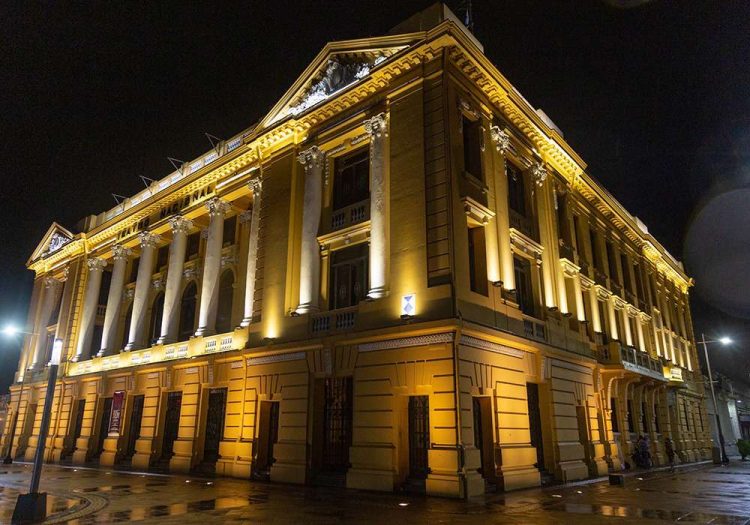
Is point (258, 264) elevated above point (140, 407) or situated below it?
above

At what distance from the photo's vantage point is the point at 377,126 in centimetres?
1984

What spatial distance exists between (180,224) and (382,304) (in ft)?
53.9

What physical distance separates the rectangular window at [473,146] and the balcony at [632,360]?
454 inches

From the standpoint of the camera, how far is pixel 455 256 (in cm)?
1620

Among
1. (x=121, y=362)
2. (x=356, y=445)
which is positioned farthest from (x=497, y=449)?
(x=121, y=362)

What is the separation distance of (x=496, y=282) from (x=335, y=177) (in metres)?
8.32

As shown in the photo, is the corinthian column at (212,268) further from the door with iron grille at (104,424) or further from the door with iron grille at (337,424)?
the door with iron grille at (104,424)

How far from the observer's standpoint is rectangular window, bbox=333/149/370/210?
68.9 feet

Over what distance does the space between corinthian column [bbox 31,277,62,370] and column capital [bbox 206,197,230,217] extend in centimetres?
2026

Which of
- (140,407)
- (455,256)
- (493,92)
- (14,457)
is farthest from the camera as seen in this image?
(14,457)

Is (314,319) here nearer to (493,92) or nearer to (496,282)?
(496,282)

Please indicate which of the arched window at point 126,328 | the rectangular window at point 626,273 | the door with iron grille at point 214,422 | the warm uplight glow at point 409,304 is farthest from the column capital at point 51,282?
the rectangular window at point 626,273

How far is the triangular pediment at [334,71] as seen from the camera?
20.1m

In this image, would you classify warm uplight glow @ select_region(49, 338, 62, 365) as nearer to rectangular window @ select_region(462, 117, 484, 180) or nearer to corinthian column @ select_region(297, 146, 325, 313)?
corinthian column @ select_region(297, 146, 325, 313)
